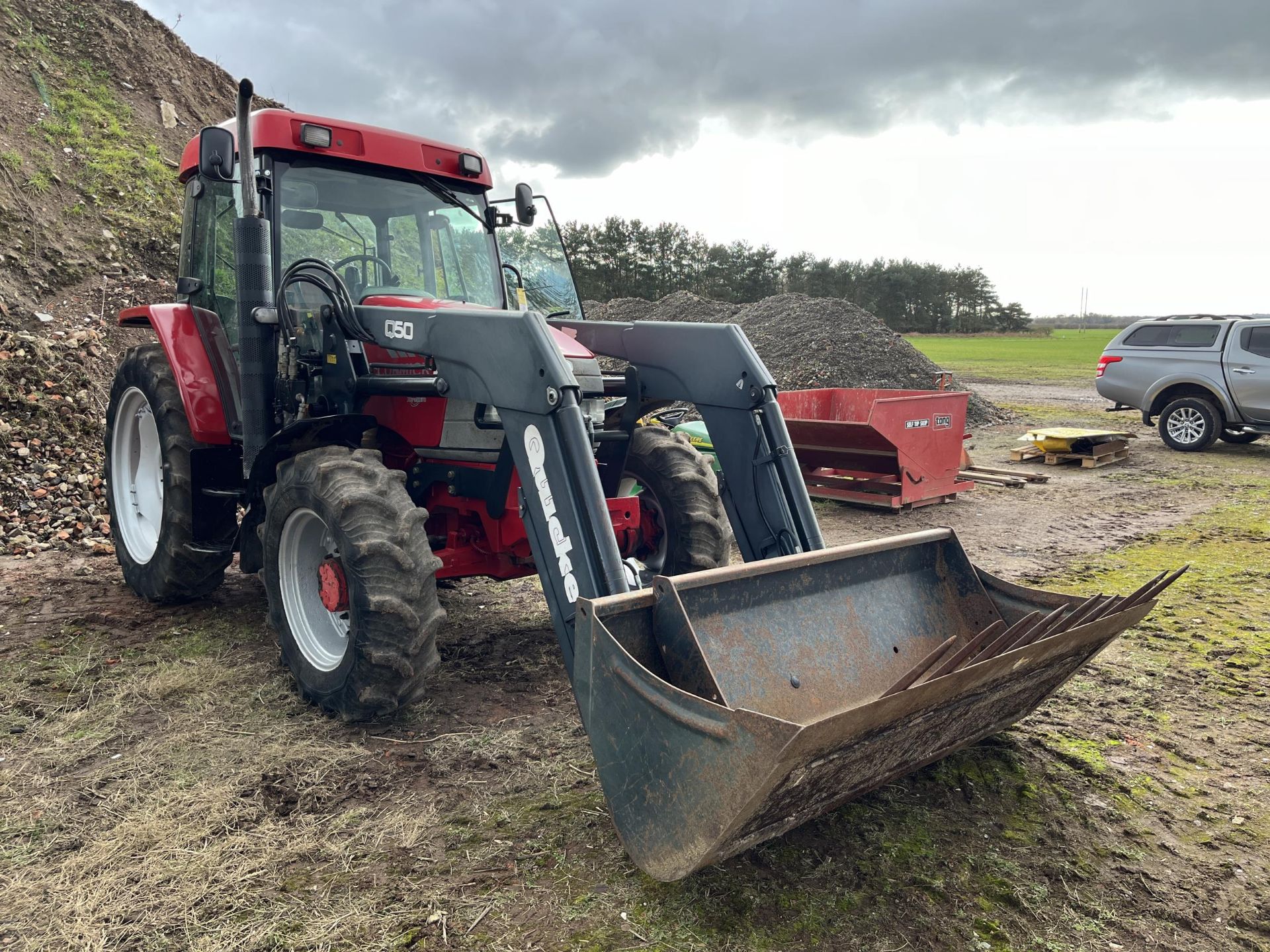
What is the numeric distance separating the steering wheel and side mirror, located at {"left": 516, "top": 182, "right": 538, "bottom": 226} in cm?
89

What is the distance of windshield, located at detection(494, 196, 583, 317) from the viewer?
5387 millimetres

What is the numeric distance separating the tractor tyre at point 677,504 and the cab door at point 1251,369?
11.2 metres

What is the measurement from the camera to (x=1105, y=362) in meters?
14.4

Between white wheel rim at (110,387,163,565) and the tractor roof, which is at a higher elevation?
the tractor roof

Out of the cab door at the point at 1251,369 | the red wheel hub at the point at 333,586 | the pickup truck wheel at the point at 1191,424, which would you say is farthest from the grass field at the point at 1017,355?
the red wheel hub at the point at 333,586

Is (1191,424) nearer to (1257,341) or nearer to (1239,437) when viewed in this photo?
(1239,437)

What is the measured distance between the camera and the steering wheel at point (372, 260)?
4.65 m

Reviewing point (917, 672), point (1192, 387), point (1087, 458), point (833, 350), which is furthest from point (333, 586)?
point (833, 350)

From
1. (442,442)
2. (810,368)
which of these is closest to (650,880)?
(442,442)

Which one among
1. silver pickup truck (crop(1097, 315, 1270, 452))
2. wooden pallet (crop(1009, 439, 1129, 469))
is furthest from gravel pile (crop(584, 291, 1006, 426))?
wooden pallet (crop(1009, 439, 1129, 469))

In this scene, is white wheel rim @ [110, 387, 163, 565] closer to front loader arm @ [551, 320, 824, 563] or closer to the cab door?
front loader arm @ [551, 320, 824, 563]

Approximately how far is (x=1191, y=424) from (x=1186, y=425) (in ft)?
0.23

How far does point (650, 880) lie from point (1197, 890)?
174 centimetres

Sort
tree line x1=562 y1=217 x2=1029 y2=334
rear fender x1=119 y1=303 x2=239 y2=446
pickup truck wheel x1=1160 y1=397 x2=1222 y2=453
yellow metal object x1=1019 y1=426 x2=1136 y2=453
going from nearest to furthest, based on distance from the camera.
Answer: rear fender x1=119 y1=303 x2=239 y2=446 → yellow metal object x1=1019 y1=426 x2=1136 y2=453 → pickup truck wheel x1=1160 y1=397 x2=1222 y2=453 → tree line x1=562 y1=217 x2=1029 y2=334
